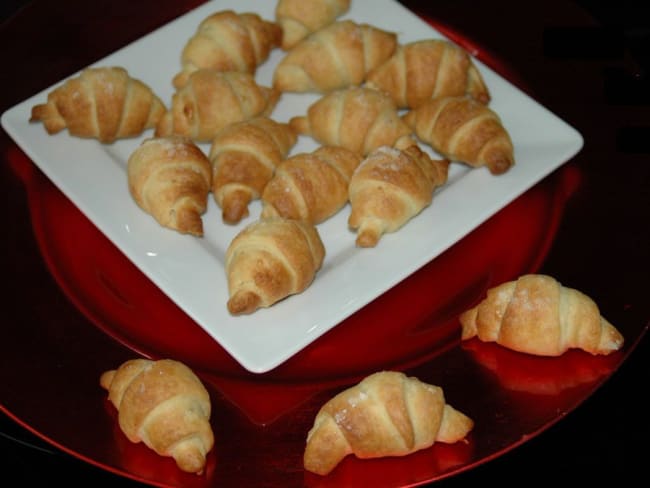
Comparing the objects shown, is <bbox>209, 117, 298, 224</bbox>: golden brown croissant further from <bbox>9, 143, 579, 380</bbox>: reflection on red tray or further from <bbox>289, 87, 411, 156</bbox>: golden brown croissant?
<bbox>9, 143, 579, 380</bbox>: reflection on red tray

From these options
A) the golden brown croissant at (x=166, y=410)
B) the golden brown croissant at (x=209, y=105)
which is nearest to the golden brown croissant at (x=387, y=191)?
the golden brown croissant at (x=209, y=105)

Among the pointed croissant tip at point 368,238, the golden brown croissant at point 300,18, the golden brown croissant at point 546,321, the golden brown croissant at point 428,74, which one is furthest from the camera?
the golden brown croissant at point 300,18

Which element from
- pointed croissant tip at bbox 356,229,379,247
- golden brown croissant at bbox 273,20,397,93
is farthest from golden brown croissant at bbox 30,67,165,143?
pointed croissant tip at bbox 356,229,379,247

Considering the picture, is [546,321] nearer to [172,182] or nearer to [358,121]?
[358,121]

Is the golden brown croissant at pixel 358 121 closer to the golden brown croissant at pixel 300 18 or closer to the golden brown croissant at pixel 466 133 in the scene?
the golden brown croissant at pixel 466 133

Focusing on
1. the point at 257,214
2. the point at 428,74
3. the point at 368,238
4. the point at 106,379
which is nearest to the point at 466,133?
the point at 428,74

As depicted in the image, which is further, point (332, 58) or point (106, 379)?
point (332, 58)
